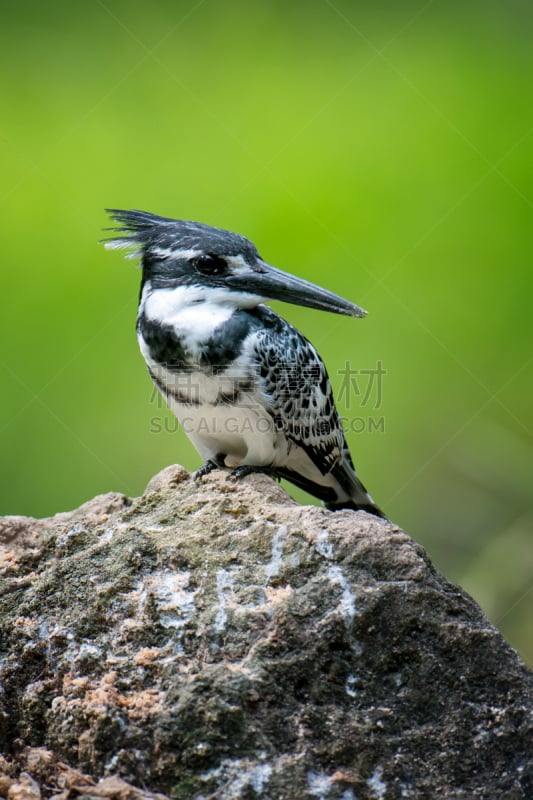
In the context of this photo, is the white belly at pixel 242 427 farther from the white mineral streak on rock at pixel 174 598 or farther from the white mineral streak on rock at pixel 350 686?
the white mineral streak on rock at pixel 350 686

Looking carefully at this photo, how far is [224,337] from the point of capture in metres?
3.78

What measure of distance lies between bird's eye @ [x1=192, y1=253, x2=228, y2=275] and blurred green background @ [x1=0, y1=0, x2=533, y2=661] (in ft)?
6.19

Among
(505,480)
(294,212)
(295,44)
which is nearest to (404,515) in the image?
(505,480)

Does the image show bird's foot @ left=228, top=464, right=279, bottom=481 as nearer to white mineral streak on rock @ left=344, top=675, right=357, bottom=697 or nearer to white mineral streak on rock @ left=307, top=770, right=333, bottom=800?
white mineral streak on rock @ left=344, top=675, right=357, bottom=697

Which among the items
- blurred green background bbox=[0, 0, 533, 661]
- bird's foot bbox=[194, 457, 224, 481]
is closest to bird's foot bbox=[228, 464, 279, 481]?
bird's foot bbox=[194, 457, 224, 481]

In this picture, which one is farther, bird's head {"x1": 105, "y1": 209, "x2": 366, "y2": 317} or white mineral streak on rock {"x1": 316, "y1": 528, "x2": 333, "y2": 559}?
bird's head {"x1": 105, "y1": 209, "x2": 366, "y2": 317}

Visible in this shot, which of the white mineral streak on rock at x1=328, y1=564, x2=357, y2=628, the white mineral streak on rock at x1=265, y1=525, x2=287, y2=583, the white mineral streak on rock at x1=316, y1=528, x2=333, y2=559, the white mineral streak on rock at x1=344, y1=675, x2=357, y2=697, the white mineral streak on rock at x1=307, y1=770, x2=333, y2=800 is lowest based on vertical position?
the white mineral streak on rock at x1=307, y1=770, x2=333, y2=800

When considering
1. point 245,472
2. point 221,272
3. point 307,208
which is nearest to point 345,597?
point 245,472

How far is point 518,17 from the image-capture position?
20.3ft

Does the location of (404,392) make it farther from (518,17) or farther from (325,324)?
(518,17)

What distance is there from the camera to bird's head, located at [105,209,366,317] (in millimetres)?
3793

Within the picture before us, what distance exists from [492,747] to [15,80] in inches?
207

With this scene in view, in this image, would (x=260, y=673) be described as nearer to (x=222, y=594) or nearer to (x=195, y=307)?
(x=222, y=594)

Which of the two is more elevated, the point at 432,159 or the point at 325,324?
the point at 432,159
